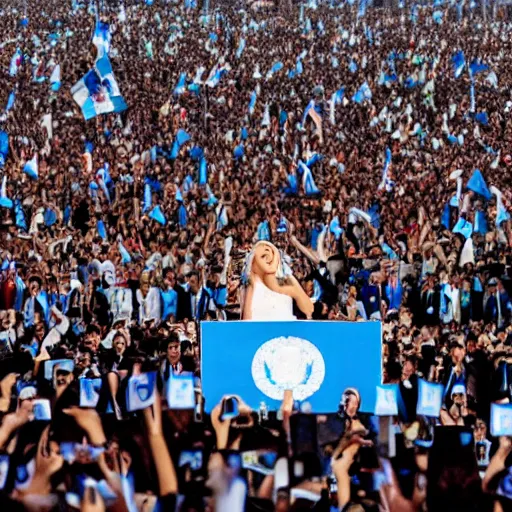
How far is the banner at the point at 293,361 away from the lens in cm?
689

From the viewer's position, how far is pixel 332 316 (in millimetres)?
11836

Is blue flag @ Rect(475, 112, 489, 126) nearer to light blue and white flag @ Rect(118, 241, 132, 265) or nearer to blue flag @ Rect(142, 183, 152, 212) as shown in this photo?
blue flag @ Rect(142, 183, 152, 212)

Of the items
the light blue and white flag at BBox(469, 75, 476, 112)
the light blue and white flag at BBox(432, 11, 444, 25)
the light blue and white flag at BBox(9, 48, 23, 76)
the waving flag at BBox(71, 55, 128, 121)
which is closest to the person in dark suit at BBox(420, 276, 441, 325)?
the waving flag at BBox(71, 55, 128, 121)

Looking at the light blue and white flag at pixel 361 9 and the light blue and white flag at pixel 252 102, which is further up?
the light blue and white flag at pixel 361 9

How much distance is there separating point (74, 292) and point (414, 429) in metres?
7.60

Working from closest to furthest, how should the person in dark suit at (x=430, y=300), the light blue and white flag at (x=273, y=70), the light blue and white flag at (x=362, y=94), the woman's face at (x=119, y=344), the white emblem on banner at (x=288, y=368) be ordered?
the white emblem on banner at (x=288, y=368)
the woman's face at (x=119, y=344)
the person in dark suit at (x=430, y=300)
the light blue and white flag at (x=362, y=94)
the light blue and white flag at (x=273, y=70)

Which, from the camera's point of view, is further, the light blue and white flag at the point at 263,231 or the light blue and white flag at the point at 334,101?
the light blue and white flag at the point at 334,101

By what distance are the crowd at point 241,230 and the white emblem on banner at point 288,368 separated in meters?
0.31

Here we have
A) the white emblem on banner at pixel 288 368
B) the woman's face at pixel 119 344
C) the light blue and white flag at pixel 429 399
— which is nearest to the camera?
the light blue and white flag at pixel 429 399

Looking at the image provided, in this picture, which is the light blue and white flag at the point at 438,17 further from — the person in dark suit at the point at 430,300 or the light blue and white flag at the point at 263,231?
the person in dark suit at the point at 430,300

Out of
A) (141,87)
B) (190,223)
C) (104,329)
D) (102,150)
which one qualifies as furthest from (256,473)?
(141,87)

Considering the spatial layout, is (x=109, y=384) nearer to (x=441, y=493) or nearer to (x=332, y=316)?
(x=441, y=493)

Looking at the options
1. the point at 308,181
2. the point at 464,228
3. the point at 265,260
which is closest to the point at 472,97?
the point at 308,181

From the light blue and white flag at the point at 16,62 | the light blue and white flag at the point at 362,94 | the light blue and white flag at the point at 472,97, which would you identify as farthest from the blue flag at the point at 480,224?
the light blue and white flag at the point at 16,62
